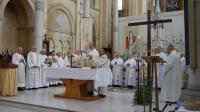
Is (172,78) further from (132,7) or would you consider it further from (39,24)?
(132,7)

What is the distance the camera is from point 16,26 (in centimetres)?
1755

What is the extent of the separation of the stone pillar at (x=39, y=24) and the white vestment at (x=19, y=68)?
3481 mm

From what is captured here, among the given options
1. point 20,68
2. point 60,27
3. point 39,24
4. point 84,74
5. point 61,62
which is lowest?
point 84,74

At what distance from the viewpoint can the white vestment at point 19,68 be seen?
38.9 ft

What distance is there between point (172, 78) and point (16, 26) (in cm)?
1162

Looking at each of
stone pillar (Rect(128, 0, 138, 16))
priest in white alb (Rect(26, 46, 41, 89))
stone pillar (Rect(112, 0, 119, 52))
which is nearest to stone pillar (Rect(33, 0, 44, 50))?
priest in white alb (Rect(26, 46, 41, 89))

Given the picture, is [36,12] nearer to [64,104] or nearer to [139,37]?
[139,37]

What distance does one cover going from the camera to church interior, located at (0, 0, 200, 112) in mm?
7194

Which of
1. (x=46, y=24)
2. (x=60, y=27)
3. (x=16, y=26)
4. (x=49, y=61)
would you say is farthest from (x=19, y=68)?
(x=60, y=27)

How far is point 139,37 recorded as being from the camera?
19.4 meters

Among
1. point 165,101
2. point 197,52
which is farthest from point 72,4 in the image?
point 197,52

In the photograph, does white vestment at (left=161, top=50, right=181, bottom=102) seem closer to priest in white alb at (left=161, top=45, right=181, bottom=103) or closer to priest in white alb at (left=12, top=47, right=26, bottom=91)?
priest in white alb at (left=161, top=45, right=181, bottom=103)

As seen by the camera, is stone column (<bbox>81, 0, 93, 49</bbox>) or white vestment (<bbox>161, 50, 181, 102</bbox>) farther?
stone column (<bbox>81, 0, 93, 49</bbox>)

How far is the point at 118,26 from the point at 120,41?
1.54 meters
